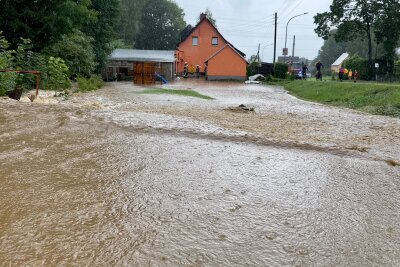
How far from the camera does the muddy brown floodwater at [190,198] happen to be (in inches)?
115

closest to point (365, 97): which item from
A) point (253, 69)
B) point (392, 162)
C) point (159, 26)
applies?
point (392, 162)

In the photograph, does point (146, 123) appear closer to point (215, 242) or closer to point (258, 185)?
point (258, 185)

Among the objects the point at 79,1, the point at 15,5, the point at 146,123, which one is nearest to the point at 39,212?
the point at 146,123

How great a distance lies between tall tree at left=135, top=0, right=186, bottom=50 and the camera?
238ft

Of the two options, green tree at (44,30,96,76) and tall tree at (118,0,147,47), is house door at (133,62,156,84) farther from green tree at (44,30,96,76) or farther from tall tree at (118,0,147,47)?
tall tree at (118,0,147,47)

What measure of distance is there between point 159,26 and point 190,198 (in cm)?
7276

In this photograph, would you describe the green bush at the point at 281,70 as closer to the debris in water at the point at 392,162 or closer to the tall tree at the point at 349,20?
the tall tree at the point at 349,20

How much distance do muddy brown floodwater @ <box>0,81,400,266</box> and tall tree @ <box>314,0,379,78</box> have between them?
33904 millimetres

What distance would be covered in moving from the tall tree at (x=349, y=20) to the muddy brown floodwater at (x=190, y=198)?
111 feet

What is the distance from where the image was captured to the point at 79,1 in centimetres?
1911

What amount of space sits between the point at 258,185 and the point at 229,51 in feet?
144

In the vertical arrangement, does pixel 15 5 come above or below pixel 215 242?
above

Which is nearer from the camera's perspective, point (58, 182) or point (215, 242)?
point (215, 242)

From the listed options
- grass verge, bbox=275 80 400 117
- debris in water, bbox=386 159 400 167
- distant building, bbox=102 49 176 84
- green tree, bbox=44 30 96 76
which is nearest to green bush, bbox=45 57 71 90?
green tree, bbox=44 30 96 76
